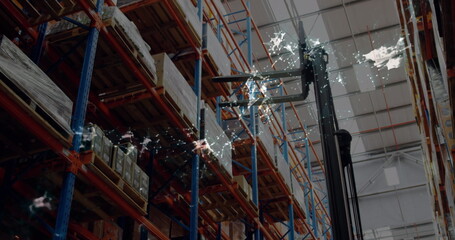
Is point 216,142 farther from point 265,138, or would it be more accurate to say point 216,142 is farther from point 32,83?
point 32,83

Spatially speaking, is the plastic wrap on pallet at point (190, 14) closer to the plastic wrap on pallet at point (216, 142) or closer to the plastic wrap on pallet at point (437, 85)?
the plastic wrap on pallet at point (216, 142)

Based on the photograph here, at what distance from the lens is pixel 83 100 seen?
225 inches

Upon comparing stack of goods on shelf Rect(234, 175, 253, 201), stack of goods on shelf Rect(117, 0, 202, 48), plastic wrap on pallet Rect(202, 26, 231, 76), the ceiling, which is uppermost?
the ceiling

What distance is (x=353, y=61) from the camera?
20516 mm

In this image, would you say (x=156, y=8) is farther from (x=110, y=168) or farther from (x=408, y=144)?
(x=408, y=144)

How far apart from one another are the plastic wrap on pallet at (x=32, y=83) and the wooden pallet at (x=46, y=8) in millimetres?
1451

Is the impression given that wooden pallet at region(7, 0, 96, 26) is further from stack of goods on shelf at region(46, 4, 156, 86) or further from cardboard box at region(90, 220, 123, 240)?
cardboard box at region(90, 220, 123, 240)

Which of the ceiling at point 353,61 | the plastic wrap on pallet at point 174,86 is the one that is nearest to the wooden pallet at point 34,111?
the plastic wrap on pallet at point 174,86

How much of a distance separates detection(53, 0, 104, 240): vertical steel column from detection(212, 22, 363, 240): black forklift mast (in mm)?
1803

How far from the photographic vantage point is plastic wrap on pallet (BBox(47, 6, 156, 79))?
660 cm

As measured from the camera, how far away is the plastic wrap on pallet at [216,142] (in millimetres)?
8430

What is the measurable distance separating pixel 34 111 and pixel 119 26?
215cm

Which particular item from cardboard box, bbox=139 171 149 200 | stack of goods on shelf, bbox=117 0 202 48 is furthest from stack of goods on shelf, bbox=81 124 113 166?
stack of goods on shelf, bbox=117 0 202 48

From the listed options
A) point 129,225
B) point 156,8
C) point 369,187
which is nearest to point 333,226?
point 129,225
